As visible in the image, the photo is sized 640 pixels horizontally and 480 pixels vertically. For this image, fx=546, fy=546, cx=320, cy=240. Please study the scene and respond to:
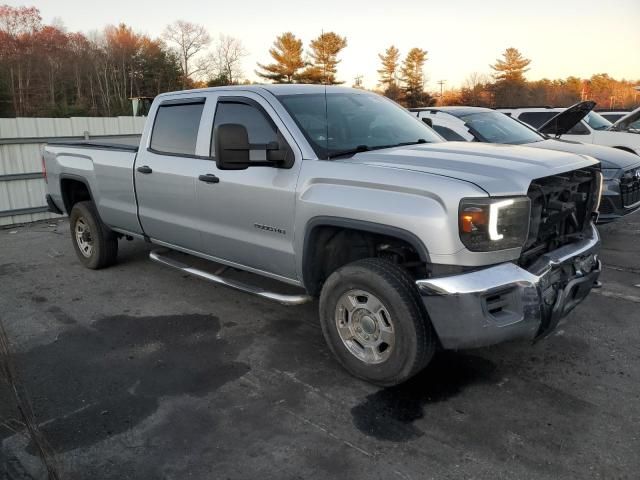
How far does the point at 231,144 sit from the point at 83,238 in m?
3.82

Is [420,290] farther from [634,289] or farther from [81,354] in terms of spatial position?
[634,289]

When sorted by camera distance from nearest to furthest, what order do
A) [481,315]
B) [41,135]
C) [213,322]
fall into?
[481,315], [213,322], [41,135]

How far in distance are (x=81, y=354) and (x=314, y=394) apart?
6.32 ft

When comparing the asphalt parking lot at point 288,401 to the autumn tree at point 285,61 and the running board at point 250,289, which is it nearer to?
the running board at point 250,289

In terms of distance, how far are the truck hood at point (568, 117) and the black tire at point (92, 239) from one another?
618 centimetres

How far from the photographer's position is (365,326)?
348 cm

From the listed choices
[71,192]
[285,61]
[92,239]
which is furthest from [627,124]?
[285,61]

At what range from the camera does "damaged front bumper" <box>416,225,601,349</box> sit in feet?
9.66

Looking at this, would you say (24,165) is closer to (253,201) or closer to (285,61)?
(253,201)

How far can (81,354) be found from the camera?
4176 mm

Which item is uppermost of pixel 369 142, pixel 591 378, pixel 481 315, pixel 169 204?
pixel 369 142

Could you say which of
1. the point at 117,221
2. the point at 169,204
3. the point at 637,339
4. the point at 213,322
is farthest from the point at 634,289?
the point at 117,221

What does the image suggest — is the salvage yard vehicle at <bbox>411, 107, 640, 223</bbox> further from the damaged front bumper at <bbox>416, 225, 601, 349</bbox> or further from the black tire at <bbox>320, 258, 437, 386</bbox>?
the damaged front bumper at <bbox>416, 225, 601, 349</bbox>

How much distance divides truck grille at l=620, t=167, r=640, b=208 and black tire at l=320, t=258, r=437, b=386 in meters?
4.51
